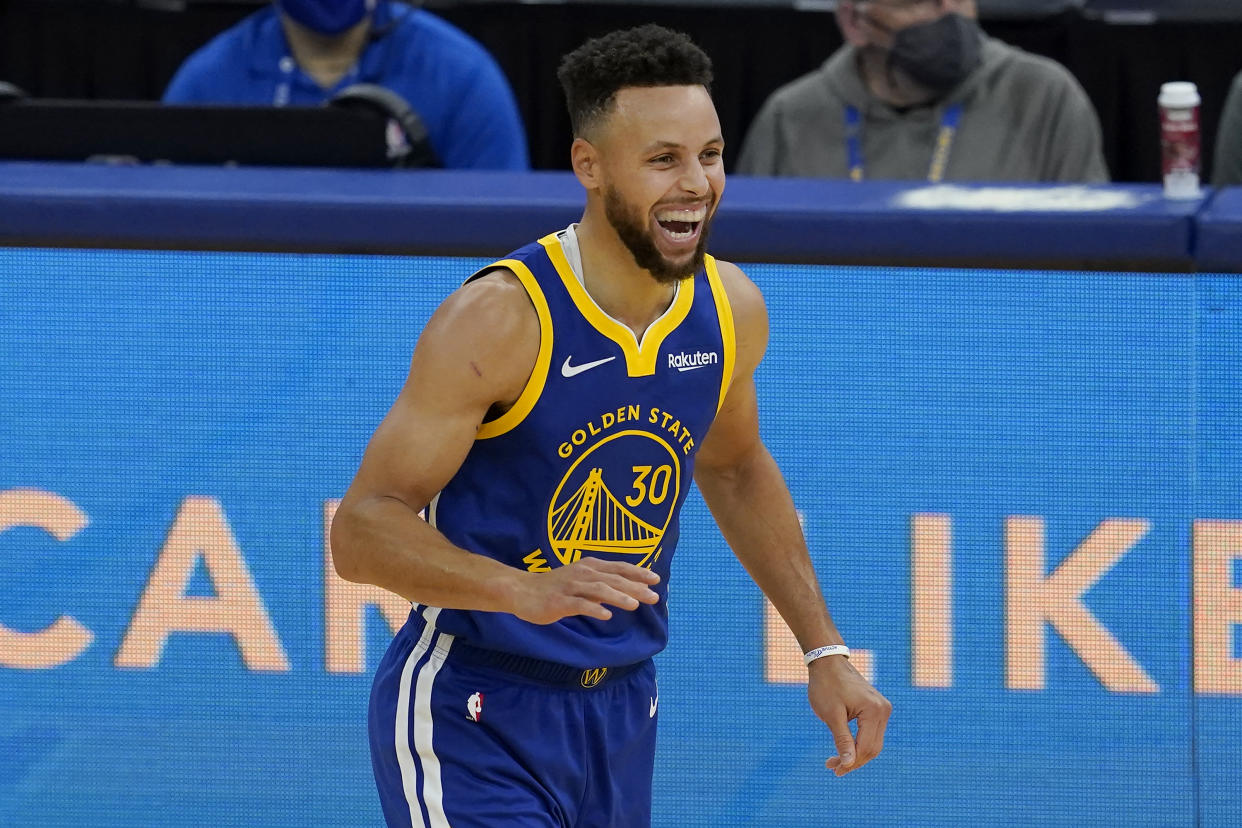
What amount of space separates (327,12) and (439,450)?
268cm

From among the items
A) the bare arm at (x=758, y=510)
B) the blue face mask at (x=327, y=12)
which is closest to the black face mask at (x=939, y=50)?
the blue face mask at (x=327, y=12)

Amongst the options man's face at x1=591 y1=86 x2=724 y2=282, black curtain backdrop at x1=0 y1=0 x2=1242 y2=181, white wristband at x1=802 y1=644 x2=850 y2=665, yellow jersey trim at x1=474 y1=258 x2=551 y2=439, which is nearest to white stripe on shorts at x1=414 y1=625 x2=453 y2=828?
yellow jersey trim at x1=474 y1=258 x2=551 y2=439

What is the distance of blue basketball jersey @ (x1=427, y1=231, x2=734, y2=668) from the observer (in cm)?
271

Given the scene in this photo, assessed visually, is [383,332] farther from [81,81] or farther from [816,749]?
[81,81]

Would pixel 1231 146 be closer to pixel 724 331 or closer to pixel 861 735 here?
pixel 724 331

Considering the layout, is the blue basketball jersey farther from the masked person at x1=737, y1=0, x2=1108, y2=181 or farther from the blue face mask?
the blue face mask

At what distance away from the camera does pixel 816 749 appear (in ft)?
12.0

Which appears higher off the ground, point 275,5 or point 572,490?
point 275,5

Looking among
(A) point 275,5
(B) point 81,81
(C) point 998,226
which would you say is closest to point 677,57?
(C) point 998,226

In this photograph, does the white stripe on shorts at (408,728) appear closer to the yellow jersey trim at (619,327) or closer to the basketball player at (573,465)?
the basketball player at (573,465)

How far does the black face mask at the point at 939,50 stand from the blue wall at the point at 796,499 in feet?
4.50

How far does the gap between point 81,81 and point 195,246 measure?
3422 mm

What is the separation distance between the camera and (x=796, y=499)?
363cm

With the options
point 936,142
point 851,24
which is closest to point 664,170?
point 936,142
